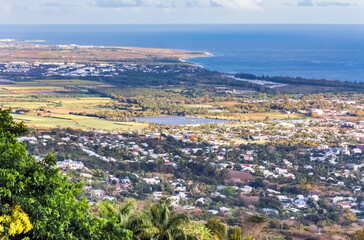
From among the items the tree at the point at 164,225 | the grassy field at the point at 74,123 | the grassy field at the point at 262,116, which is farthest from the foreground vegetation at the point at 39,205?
the grassy field at the point at 262,116

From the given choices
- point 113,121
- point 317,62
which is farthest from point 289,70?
point 113,121

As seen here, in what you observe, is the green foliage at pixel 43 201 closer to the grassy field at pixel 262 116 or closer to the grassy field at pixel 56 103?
the grassy field at pixel 56 103

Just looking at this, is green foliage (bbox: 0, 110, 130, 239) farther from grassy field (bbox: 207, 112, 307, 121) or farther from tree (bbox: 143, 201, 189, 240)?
grassy field (bbox: 207, 112, 307, 121)

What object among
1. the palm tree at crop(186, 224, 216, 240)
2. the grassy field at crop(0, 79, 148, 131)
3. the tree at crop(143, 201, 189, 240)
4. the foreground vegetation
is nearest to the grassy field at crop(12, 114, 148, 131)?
the grassy field at crop(0, 79, 148, 131)

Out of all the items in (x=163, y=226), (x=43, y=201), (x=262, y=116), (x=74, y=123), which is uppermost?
(x=43, y=201)

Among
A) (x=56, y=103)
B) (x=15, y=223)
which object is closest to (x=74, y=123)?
(x=56, y=103)

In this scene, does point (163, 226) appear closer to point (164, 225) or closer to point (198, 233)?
point (164, 225)

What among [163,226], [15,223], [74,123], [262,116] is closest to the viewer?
[15,223]

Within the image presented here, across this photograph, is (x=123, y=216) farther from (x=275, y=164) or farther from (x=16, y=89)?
(x=16, y=89)
